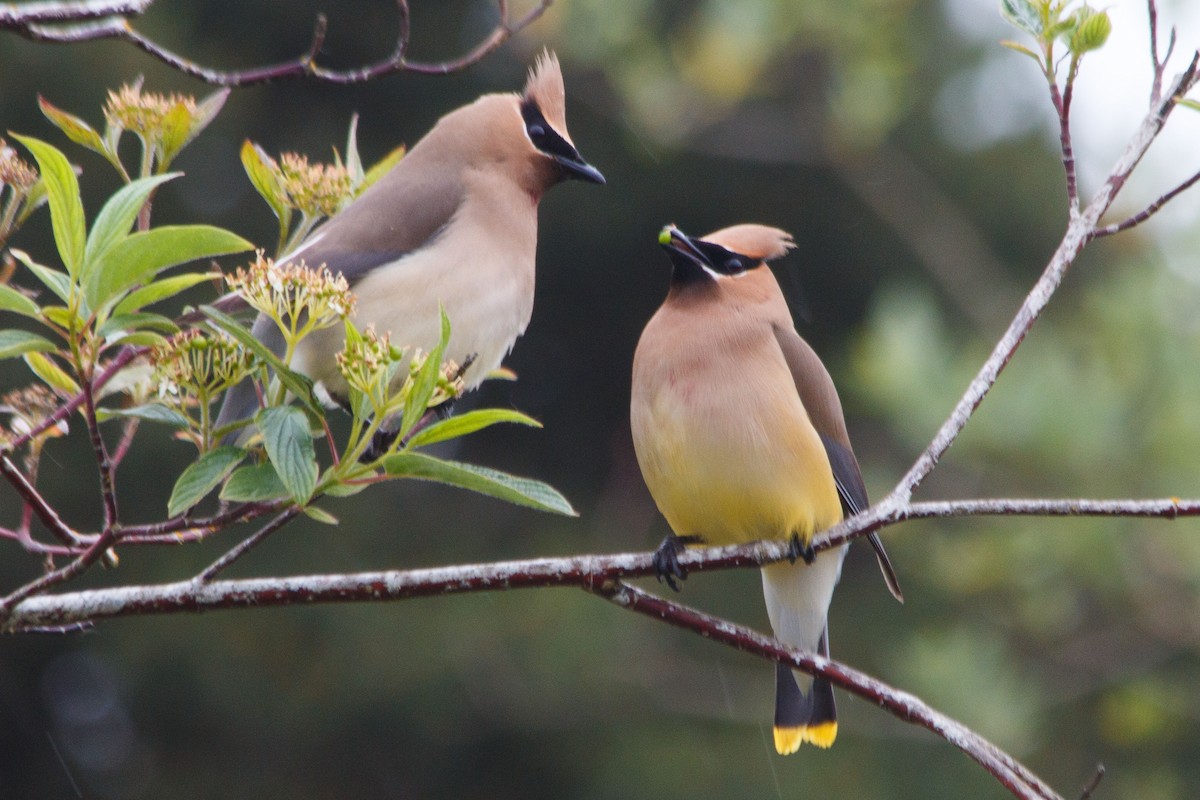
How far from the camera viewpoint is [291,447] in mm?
1802

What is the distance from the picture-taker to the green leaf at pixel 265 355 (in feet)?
5.79

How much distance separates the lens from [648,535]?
1127 centimetres

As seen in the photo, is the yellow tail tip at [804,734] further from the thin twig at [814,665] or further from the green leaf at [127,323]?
the green leaf at [127,323]

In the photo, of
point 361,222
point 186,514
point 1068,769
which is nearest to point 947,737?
point 186,514

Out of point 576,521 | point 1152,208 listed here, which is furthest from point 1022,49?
point 576,521

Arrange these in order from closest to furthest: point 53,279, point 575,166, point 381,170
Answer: point 53,279, point 381,170, point 575,166

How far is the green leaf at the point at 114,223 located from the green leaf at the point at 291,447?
0.27 m

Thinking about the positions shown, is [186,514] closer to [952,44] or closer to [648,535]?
[648,535]

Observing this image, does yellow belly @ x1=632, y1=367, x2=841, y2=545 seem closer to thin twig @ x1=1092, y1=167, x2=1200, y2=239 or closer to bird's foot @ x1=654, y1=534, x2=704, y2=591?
bird's foot @ x1=654, y1=534, x2=704, y2=591

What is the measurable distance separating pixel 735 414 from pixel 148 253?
1.39m

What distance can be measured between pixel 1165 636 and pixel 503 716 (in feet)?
20.5

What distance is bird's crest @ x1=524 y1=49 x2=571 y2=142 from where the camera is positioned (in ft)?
9.39

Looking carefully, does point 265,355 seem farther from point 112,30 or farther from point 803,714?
point 803,714

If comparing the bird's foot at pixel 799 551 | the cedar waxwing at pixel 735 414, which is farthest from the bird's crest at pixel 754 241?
the bird's foot at pixel 799 551
